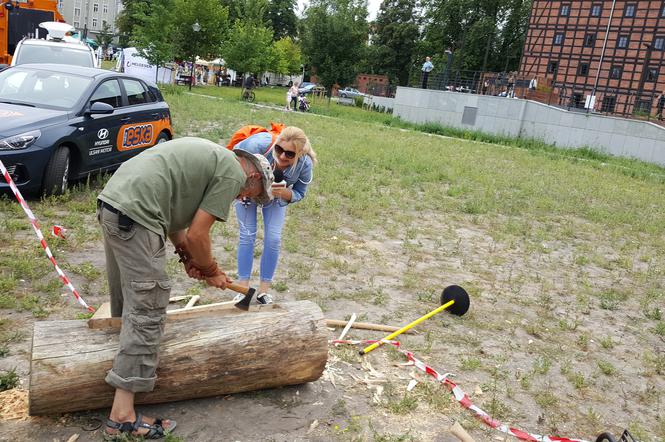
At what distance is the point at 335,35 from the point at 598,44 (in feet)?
62.3

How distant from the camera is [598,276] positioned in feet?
→ 23.9

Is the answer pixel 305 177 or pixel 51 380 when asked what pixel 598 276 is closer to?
pixel 305 177

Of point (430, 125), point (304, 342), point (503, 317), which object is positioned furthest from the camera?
point (430, 125)

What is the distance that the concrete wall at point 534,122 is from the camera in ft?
75.2

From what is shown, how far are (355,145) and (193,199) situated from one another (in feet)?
43.2

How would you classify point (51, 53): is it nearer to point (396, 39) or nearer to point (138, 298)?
point (138, 298)

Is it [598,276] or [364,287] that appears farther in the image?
[598,276]

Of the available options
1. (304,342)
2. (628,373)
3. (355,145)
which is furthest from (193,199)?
(355,145)

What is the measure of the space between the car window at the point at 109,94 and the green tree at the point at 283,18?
7485 cm

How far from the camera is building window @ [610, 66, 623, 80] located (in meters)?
39.8

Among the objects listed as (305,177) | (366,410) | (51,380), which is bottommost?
(366,410)

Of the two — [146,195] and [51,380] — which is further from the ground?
[146,195]

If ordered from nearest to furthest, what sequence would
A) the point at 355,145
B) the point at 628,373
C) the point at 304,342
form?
the point at 304,342 < the point at 628,373 < the point at 355,145

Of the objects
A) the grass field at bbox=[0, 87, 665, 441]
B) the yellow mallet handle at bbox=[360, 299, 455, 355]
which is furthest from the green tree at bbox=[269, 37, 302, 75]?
the yellow mallet handle at bbox=[360, 299, 455, 355]
